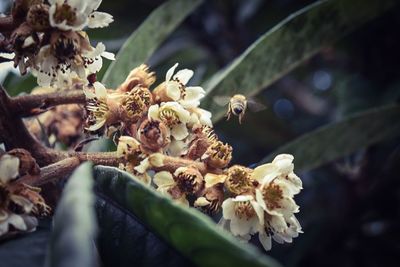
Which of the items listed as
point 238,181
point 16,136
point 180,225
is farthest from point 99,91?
point 180,225

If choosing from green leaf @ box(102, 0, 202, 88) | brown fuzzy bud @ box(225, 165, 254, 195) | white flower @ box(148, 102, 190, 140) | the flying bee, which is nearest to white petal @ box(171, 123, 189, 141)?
white flower @ box(148, 102, 190, 140)

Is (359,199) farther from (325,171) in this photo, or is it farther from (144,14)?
(144,14)

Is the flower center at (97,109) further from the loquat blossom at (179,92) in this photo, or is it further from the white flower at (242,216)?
the white flower at (242,216)

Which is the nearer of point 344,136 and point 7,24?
point 7,24

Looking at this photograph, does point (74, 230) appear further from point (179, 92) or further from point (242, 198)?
point (179, 92)

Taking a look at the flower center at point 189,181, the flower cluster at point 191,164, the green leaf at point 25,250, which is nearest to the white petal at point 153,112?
the flower cluster at point 191,164

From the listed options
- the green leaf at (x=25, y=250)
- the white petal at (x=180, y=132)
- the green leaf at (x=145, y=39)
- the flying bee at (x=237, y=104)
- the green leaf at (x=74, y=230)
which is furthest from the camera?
the green leaf at (x=145, y=39)

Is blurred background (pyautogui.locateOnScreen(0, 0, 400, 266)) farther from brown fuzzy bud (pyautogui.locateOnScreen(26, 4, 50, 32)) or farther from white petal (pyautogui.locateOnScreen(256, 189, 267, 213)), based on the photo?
white petal (pyautogui.locateOnScreen(256, 189, 267, 213))
